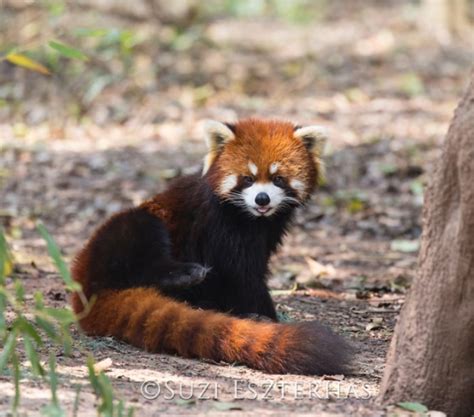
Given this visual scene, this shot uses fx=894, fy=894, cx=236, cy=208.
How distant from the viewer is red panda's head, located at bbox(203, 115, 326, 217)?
461cm

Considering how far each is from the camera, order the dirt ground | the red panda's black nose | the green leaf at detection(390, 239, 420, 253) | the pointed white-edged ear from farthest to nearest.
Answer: the green leaf at detection(390, 239, 420, 253)
the pointed white-edged ear
the red panda's black nose
the dirt ground

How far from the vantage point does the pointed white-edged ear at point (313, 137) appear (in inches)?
192

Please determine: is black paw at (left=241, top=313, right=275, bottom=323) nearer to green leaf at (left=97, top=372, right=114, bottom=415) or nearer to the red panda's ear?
the red panda's ear

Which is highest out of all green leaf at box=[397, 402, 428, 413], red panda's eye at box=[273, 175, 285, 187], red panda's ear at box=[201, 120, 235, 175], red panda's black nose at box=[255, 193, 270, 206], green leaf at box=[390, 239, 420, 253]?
red panda's ear at box=[201, 120, 235, 175]

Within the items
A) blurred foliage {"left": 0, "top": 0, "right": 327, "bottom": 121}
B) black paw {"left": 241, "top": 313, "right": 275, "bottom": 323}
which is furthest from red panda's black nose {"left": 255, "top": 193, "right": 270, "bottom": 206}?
blurred foliage {"left": 0, "top": 0, "right": 327, "bottom": 121}

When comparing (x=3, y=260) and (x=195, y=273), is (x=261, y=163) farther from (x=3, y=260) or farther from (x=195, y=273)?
(x=3, y=260)

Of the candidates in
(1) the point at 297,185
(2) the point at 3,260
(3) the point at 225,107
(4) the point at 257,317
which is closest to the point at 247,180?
(1) the point at 297,185

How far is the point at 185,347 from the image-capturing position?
3.94 meters

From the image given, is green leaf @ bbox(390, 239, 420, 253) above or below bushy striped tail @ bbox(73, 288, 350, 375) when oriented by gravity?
above

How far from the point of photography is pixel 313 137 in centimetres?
491

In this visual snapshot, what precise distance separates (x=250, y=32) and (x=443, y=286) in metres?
10.5

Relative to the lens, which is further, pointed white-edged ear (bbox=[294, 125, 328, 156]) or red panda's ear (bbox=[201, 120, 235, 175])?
pointed white-edged ear (bbox=[294, 125, 328, 156])

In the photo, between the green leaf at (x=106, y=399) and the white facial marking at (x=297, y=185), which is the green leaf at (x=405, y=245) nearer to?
the white facial marking at (x=297, y=185)

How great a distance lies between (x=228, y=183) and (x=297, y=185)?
0.39 meters
